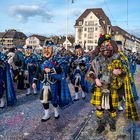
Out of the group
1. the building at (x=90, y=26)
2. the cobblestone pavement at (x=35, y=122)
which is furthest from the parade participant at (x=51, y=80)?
the building at (x=90, y=26)

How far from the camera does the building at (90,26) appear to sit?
8024cm

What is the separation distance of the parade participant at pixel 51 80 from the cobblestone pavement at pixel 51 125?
391mm

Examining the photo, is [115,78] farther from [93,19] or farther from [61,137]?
[93,19]

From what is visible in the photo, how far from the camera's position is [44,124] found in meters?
6.53

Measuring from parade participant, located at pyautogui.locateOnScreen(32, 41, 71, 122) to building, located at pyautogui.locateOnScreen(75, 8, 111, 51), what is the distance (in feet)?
240

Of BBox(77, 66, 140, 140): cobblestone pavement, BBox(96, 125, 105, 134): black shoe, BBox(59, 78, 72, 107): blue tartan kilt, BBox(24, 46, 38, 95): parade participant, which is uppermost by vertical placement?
BBox(24, 46, 38, 95): parade participant

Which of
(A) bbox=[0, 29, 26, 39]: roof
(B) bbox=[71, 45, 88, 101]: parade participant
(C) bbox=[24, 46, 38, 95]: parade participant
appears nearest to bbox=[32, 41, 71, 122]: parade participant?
(B) bbox=[71, 45, 88, 101]: parade participant

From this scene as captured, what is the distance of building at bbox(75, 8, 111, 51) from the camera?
263ft

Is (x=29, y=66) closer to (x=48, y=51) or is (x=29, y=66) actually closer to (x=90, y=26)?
(x=48, y=51)

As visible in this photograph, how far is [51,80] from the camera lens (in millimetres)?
6723

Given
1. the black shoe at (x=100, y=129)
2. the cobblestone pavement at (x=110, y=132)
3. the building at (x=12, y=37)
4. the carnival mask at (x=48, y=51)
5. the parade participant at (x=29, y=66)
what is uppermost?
the building at (x=12, y=37)

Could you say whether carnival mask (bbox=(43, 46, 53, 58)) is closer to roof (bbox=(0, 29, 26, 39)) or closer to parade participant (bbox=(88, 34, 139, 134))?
parade participant (bbox=(88, 34, 139, 134))

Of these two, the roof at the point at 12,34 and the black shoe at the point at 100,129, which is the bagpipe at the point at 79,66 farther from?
the roof at the point at 12,34

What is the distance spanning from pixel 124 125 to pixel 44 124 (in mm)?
1674
